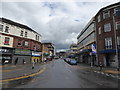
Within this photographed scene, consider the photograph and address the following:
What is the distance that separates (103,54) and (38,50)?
2354 centimetres

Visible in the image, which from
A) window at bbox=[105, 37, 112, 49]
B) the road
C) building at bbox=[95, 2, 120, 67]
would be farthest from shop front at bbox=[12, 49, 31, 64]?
window at bbox=[105, 37, 112, 49]

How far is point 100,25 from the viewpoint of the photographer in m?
25.3

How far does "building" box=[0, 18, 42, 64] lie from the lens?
78.4 feet

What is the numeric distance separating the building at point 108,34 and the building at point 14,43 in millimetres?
17468

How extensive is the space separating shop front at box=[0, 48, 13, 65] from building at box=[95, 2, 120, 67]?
24504mm

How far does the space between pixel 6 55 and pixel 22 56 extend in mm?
4612

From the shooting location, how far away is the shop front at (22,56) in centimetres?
2619

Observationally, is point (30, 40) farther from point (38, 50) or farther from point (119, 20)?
point (119, 20)

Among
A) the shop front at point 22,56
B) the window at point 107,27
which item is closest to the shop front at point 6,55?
the shop front at point 22,56

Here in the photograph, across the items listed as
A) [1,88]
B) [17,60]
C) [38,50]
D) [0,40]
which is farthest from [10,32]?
[1,88]

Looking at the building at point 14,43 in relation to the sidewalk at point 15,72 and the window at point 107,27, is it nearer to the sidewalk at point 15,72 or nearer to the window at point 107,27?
the sidewalk at point 15,72

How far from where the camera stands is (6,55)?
24.4m

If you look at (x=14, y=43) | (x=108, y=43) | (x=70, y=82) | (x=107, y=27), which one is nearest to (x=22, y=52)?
(x=14, y=43)

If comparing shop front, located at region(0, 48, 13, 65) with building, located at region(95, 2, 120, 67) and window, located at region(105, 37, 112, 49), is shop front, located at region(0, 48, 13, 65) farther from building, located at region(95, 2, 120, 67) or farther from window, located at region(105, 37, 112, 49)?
window, located at region(105, 37, 112, 49)
